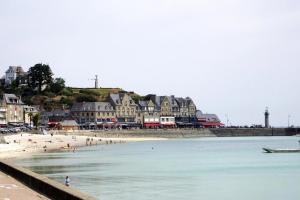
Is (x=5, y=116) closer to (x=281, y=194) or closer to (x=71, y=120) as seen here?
(x=71, y=120)

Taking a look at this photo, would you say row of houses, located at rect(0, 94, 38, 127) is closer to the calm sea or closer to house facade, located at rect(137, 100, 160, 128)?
house facade, located at rect(137, 100, 160, 128)

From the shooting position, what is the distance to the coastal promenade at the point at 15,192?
24188 mm

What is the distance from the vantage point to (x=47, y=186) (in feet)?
83.0

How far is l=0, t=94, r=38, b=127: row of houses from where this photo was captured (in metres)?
154

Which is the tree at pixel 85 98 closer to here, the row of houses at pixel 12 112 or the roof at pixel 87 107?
the roof at pixel 87 107

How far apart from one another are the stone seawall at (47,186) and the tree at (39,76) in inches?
6423

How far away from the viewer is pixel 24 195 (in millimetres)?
25016

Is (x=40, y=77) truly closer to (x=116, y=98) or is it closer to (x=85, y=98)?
(x=85, y=98)

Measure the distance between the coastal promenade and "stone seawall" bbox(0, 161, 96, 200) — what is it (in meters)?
0.31

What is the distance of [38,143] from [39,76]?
88132 millimetres

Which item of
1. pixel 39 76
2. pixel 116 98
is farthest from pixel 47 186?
pixel 39 76

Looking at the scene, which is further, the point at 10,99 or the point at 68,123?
the point at 68,123

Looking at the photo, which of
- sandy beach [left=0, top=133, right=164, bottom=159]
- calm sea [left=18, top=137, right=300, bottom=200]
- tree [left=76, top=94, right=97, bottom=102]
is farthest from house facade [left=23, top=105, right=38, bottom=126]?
calm sea [left=18, top=137, right=300, bottom=200]

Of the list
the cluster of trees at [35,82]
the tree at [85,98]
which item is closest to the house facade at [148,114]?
the tree at [85,98]
